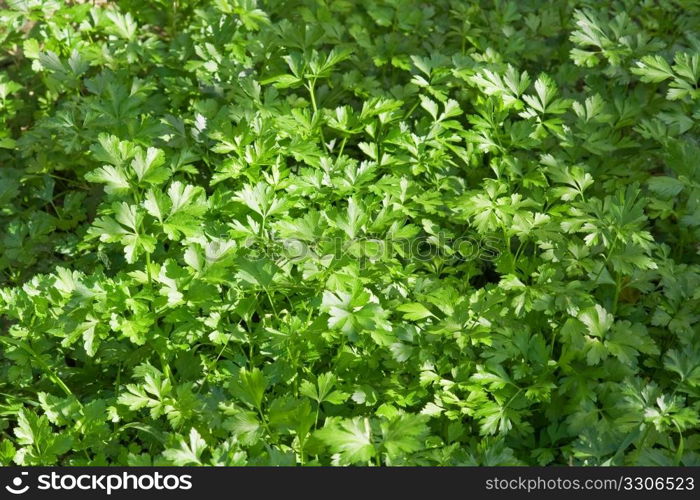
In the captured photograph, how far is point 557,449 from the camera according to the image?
256 cm

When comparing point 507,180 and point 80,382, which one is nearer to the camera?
point 80,382

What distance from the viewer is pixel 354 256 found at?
2.65 meters

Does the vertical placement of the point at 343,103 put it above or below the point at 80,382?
above

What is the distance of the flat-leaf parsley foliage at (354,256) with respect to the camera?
245cm

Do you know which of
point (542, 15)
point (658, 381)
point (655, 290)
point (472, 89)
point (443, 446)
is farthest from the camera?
point (542, 15)

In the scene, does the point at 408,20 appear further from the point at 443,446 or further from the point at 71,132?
the point at 443,446

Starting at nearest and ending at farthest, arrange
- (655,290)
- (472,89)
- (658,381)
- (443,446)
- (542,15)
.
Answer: (443,446) < (658,381) < (655,290) < (472,89) < (542,15)

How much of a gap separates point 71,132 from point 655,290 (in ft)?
6.90

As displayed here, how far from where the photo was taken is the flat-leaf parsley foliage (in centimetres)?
245

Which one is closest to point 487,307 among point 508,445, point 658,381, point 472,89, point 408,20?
point 508,445
